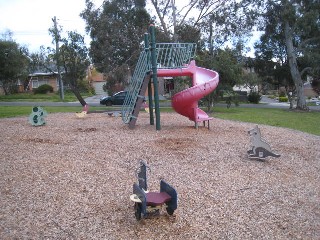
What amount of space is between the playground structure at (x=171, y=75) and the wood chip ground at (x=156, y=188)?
2028 mm

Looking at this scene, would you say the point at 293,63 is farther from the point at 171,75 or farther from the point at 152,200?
the point at 152,200

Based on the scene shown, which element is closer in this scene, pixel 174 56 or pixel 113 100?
pixel 174 56

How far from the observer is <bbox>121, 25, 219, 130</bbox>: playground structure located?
38.3 ft

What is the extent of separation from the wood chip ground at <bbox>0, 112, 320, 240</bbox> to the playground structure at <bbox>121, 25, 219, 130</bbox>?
6.65ft

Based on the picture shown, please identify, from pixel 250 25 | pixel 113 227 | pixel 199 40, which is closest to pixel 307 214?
pixel 113 227

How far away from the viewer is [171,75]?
11992 millimetres

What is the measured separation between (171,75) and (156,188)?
661cm

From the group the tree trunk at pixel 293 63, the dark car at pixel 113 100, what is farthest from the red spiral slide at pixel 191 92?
the dark car at pixel 113 100

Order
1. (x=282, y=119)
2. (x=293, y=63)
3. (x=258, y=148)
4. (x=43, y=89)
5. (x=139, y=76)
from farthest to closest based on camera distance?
(x=43, y=89), (x=293, y=63), (x=282, y=119), (x=139, y=76), (x=258, y=148)

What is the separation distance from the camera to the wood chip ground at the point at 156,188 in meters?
4.54

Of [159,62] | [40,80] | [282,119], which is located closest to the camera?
[159,62]

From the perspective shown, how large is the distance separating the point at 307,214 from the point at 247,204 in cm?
87

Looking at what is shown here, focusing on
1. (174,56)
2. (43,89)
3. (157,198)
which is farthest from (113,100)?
(157,198)

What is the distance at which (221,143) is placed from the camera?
9.74 meters
